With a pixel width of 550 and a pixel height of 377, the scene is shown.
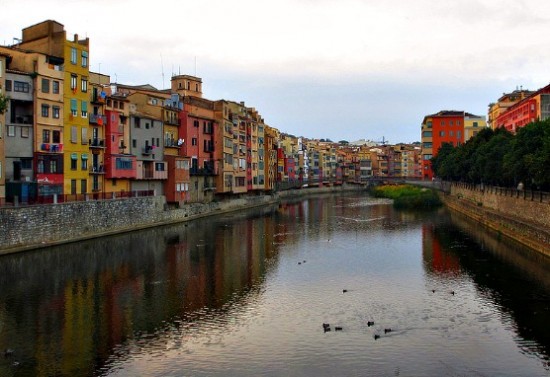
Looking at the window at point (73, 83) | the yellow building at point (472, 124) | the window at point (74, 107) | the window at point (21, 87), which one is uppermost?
the yellow building at point (472, 124)

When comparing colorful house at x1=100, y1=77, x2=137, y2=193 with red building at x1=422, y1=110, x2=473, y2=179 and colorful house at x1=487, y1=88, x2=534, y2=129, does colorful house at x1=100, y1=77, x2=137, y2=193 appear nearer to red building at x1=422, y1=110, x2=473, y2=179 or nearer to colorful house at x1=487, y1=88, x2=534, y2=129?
colorful house at x1=487, y1=88, x2=534, y2=129

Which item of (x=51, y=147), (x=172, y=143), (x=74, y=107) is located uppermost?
(x=74, y=107)

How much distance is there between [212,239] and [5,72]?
67.5 ft

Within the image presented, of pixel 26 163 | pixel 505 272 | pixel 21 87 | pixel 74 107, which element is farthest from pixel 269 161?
pixel 505 272

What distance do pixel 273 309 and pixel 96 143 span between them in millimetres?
30773

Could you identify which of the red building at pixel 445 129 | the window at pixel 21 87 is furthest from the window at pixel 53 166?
the red building at pixel 445 129

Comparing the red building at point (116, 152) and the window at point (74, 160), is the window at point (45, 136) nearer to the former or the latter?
the window at point (74, 160)

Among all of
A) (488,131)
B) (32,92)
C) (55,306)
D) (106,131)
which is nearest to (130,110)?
(106,131)

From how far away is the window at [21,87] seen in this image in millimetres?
41219

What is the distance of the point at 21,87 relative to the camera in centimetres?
4162

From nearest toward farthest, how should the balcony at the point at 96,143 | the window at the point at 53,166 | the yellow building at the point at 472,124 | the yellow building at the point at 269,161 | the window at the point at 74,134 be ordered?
the window at the point at 53,166, the window at the point at 74,134, the balcony at the point at 96,143, the yellow building at the point at 269,161, the yellow building at the point at 472,124

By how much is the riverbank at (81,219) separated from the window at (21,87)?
928 cm

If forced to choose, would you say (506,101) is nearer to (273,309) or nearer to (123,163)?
(123,163)

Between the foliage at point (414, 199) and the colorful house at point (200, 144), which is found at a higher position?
the colorful house at point (200, 144)
